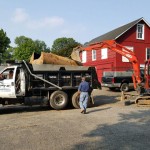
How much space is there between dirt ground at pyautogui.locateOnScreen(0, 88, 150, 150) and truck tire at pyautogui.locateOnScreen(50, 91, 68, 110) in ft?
6.07

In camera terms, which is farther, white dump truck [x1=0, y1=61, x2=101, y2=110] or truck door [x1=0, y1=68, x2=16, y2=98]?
white dump truck [x1=0, y1=61, x2=101, y2=110]

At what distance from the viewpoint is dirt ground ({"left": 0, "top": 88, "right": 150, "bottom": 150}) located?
8.80 m

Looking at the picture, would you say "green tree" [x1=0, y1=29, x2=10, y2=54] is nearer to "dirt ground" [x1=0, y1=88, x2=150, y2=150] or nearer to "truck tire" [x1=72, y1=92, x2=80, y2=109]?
"truck tire" [x1=72, y1=92, x2=80, y2=109]

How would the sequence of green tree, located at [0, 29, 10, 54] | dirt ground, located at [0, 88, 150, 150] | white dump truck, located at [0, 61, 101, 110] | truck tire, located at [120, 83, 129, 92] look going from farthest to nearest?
green tree, located at [0, 29, 10, 54] → truck tire, located at [120, 83, 129, 92] → white dump truck, located at [0, 61, 101, 110] → dirt ground, located at [0, 88, 150, 150]

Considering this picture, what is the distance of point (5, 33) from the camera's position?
225 feet

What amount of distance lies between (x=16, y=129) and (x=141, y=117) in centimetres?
529

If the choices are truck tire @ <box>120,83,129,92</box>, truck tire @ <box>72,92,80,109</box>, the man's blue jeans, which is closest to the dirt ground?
the man's blue jeans

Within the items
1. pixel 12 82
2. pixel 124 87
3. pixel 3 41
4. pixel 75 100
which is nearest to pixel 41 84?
pixel 12 82

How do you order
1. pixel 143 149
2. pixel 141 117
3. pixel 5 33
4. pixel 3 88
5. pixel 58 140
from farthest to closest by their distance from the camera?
pixel 5 33 < pixel 3 88 < pixel 141 117 < pixel 58 140 < pixel 143 149

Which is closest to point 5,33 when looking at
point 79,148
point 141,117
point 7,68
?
point 7,68

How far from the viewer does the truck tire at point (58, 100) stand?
54.3ft

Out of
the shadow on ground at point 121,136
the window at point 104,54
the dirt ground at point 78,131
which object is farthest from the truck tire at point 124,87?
the shadow on ground at point 121,136

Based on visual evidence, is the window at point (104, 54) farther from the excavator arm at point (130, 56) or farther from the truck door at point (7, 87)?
the truck door at point (7, 87)

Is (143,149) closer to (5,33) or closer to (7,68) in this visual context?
(7,68)
